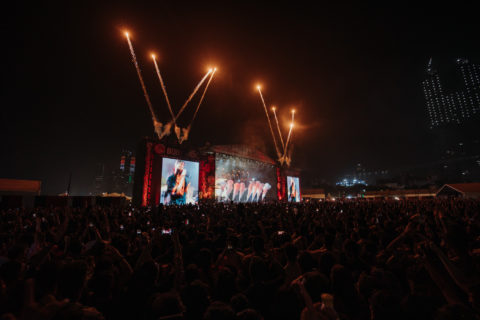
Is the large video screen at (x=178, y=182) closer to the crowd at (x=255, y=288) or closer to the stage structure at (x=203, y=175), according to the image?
the stage structure at (x=203, y=175)

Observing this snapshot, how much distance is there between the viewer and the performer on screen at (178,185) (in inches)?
1281

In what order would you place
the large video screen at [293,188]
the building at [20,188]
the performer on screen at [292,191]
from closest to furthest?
the building at [20,188] < the large video screen at [293,188] < the performer on screen at [292,191]

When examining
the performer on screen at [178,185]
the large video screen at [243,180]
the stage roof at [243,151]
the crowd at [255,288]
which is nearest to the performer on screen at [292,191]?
the large video screen at [243,180]

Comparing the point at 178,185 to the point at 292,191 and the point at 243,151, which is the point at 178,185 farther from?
the point at 292,191

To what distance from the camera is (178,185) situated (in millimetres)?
34031

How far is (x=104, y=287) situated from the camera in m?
2.83

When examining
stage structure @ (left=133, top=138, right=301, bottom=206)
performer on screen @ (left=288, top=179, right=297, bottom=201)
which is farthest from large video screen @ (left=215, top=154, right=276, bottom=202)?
performer on screen @ (left=288, top=179, right=297, bottom=201)

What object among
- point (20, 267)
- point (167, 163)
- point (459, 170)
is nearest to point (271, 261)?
point (20, 267)

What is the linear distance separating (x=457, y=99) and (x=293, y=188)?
13367cm

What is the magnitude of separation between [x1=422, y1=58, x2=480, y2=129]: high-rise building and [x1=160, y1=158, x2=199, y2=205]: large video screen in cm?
15080

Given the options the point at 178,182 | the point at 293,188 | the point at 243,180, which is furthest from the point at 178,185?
the point at 293,188

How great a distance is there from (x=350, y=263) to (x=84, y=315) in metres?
3.99

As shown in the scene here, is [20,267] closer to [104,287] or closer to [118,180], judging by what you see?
[104,287]

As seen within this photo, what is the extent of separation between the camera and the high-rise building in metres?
117
